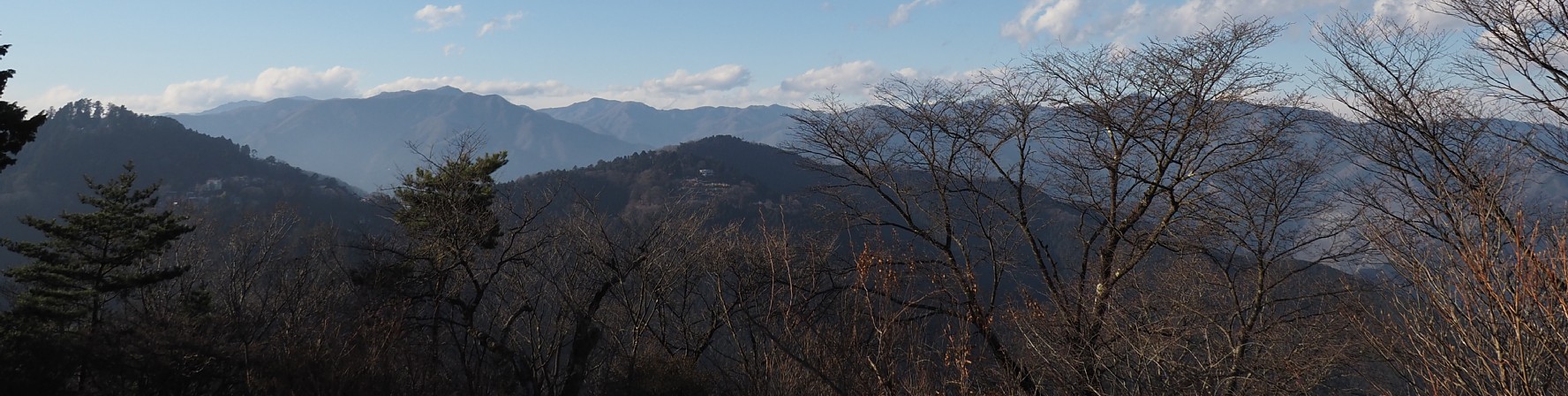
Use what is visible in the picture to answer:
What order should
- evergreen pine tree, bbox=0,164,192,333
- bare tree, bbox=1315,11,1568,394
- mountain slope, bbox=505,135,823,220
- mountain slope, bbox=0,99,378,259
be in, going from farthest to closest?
mountain slope, bbox=505,135,823,220 → mountain slope, bbox=0,99,378,259 → evergreen pine tree, bbox=0,164,192,333 → bare tree, bbox=1315,11,1568,394

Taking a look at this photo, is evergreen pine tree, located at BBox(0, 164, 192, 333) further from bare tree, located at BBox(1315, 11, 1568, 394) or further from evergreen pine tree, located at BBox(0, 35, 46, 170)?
bare tree, located at BBox(1315, 11, 1568, 394)

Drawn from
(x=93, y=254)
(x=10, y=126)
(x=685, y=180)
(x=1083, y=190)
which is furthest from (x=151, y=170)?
(x=1083, y=190)

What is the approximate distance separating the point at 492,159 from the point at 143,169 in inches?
4697

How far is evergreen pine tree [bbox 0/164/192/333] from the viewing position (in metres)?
17.0

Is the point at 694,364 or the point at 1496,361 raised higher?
the point at 1496,361

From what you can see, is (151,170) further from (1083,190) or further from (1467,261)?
(1467,261)

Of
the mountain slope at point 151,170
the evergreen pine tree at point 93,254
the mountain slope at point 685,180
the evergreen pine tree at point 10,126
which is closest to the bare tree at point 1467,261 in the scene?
the evergreen pine tree at point 10,126

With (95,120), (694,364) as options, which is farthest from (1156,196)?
(95,120)

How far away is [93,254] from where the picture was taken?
1809 centimetres

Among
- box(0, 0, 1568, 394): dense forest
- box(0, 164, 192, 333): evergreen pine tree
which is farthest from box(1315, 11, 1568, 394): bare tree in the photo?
box(0, 164, 192, 333): evergreen pine tree

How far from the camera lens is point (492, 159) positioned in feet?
59.2

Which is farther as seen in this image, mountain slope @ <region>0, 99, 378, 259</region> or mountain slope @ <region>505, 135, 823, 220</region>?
mountain slope @ <region>505, 135, 823, 220</region>

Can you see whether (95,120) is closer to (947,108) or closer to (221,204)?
(221,204)

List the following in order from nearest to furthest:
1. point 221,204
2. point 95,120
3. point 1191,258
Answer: point 1191,258
point 221,204
point 95,120
